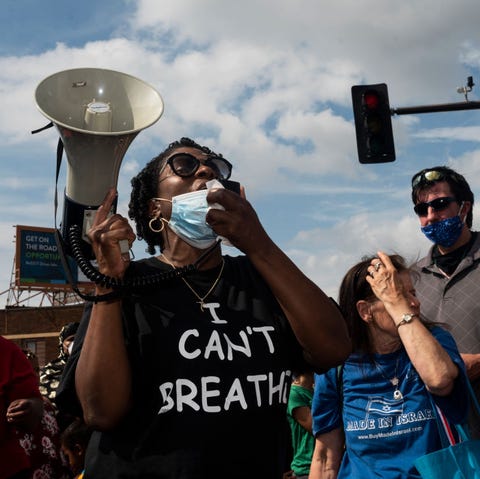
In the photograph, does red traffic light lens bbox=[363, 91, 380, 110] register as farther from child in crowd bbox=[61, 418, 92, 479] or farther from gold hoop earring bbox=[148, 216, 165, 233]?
gold hoop earring bbox=[148, 216, 165, 233]

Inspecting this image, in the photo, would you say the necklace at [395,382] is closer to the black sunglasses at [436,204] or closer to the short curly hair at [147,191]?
the short curly hair at [147,191]

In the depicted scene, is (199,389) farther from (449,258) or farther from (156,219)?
(449,258)

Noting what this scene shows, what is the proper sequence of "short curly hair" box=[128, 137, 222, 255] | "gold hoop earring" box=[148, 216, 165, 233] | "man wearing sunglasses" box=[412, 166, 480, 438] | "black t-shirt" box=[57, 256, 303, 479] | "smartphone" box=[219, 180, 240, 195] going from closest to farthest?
"black t-shirt" box=[57, 256, 303, 479]
"smartphone" box=[219, 180, 240, 195]
"gold hoop earring" box=[148, 216, 165, 233]
"short curly hair" box=[128, 137, 222, 255]
"man wearing sunglasses" box=[412, 166, 480, 438]

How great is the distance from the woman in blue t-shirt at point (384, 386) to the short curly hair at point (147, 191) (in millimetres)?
1177

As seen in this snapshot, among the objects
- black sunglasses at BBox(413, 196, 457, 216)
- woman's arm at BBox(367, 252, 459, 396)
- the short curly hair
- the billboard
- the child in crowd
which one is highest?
the billboard

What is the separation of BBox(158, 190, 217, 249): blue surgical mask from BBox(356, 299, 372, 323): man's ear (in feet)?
3.98

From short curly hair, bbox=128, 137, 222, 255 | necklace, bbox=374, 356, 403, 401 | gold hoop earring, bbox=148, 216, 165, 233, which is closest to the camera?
gold hoop earring, bbox=148, 216, 165, 233

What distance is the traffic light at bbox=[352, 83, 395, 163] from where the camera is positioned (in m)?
8.36

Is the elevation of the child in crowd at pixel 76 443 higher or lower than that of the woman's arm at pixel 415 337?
lower

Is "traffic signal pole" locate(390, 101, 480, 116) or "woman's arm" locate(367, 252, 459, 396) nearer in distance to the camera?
"woman's arm" locate(367, 252, 459, 396)

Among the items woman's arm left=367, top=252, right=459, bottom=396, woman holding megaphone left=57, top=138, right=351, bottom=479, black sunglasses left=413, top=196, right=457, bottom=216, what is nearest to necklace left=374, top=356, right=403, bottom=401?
woman's arm left=367, top=252, right=459, bottom=396

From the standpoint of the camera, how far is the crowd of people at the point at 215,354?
2.17m

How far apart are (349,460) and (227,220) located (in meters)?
1.67

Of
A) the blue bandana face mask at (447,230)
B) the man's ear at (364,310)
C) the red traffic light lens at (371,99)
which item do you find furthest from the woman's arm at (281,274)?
the red traffic light lens at (371,99)
